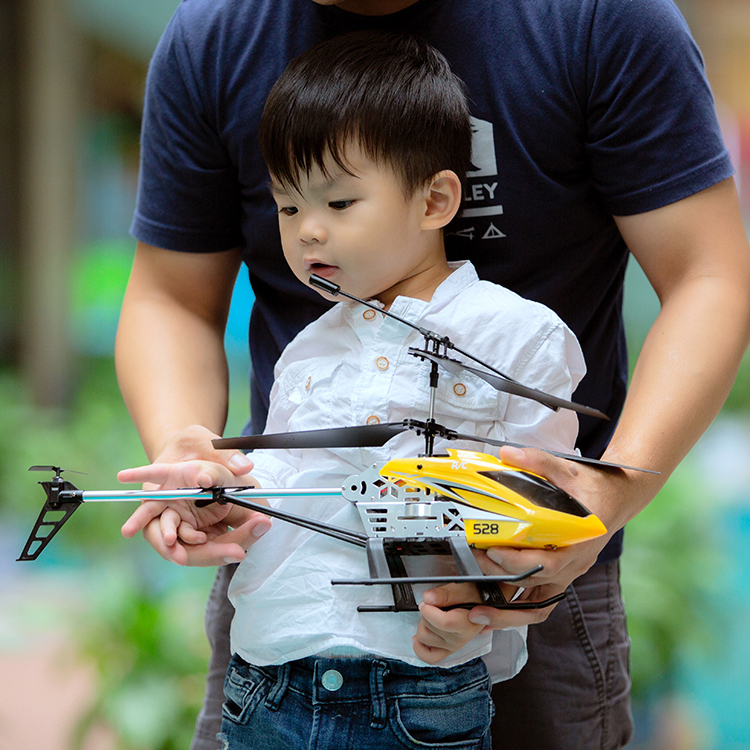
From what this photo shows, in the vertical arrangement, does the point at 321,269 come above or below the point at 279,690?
above

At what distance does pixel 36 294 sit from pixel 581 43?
4.15m

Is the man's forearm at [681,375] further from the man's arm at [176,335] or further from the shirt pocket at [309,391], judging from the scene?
the man's arm at [176,335]

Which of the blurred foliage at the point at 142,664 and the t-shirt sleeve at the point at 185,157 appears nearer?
the t-shirt sleeve at the point at 185,157

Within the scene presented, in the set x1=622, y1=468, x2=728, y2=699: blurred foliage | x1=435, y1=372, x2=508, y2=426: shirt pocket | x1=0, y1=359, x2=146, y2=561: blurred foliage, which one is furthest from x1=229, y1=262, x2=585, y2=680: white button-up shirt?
x1=0, y1=359, x2=146, y2=561: blurred foliage

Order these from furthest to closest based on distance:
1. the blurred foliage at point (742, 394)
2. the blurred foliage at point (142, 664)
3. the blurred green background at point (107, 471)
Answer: the blurred foliage at point (742, 394), the blurred green background at point (107, 471), the blurred foliage at point (142, 664)

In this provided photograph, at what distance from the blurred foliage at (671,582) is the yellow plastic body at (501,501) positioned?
1911 mm

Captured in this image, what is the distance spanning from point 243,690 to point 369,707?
0.54 feet

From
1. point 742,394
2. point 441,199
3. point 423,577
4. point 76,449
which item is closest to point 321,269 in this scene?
point 441,199

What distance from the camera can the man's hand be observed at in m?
1.00

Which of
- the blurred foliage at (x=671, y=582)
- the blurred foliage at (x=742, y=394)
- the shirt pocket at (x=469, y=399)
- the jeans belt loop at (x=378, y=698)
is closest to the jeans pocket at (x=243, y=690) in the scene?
the jeans belt loop at (x=378, y=698)

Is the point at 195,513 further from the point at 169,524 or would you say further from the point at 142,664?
the point at 142,664

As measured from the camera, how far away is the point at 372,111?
109 centimetres

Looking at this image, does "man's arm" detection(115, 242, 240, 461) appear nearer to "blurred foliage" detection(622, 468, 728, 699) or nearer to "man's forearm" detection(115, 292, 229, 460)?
"man's forearm" detection(115, 292, 229, 460)

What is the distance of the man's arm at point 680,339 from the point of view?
1104 mm
